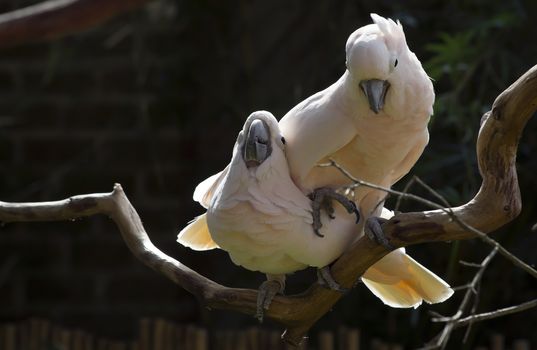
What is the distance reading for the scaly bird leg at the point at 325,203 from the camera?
157 centimetres

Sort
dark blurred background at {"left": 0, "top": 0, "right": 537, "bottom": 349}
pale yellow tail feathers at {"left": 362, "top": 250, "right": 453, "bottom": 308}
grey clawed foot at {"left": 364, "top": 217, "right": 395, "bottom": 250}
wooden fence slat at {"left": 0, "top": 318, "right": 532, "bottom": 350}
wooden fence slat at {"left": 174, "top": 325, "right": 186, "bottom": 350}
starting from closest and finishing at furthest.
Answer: grey clawed foot at {"left": 364, "top": 217, "right": 395, "bottom": 250} < pale yellow tail feathers at {"left": 362, "top": 250, "right": 453, "bottom": 308} < wooden fence slat at {"left": 0, "top": 318, "right": 532, "bottom": 350} < wooden fence slat at {"left": 174, "top": 325, "right": 186, "bottom": 350} < dark blurred background at {"left": 0, "top": 0, "right": 537, "bottom": 349}

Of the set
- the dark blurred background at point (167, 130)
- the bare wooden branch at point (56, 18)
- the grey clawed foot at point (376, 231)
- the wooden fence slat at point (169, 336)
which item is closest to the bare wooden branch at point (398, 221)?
the grey clawed foot at point (376, 231)

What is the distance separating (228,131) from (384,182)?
1782 mm

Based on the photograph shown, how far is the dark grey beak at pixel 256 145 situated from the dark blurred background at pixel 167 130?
1.47 metres

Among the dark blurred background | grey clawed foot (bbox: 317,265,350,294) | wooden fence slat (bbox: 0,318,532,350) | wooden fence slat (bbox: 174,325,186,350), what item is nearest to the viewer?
grey clawed foot (bbox: 317,265,350,294)

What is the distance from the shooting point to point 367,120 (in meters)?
1.57

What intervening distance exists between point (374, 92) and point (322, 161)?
17cm

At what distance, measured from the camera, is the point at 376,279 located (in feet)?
5.82

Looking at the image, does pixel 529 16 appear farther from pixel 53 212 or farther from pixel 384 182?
pixel 53 212

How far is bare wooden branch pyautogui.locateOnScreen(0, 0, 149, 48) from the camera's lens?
291 cm

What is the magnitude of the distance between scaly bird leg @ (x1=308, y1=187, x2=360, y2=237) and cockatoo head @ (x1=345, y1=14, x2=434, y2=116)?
0.52 feet

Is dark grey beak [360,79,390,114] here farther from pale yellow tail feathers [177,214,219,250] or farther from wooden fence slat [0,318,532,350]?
wooden fence slat [0,318,532,350]

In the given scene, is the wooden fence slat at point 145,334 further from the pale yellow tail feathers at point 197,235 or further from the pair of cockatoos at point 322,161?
the pair of cockatoos at point 322,161

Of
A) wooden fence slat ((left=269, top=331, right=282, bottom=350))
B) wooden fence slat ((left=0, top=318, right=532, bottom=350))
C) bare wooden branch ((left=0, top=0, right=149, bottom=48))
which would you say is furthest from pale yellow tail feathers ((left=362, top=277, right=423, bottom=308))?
bare wooden branch ((left=0, top=0, right=149, bottom=48))
